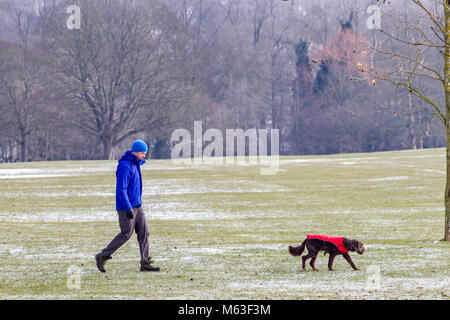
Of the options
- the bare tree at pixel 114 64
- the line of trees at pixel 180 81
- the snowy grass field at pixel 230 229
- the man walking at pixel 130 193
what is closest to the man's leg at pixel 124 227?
the man walking at pixel 130 193

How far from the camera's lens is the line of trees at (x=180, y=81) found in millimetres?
63906

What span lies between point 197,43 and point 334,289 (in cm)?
7458

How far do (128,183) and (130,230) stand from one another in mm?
742

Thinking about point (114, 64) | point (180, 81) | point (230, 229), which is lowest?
point (230, 229)

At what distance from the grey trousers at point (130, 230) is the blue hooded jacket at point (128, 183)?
0.53ft

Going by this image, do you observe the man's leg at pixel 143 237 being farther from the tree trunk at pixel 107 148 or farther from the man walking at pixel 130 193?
the tree trunk at pixel 107 148

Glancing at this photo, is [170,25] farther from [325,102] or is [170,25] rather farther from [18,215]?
[18,215]

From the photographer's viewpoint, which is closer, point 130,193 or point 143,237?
point 130,193

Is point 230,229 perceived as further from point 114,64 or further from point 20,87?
point 20,87

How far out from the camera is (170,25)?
225ft

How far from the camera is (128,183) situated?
36.0 feet

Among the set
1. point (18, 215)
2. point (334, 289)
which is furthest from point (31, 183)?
point (334, 289)

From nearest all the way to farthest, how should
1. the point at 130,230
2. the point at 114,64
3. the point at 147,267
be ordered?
the point at 130,230 < the point at 147,267 < the point at 114,64

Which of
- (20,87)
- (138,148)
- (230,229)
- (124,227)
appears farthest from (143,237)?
(20,87)
